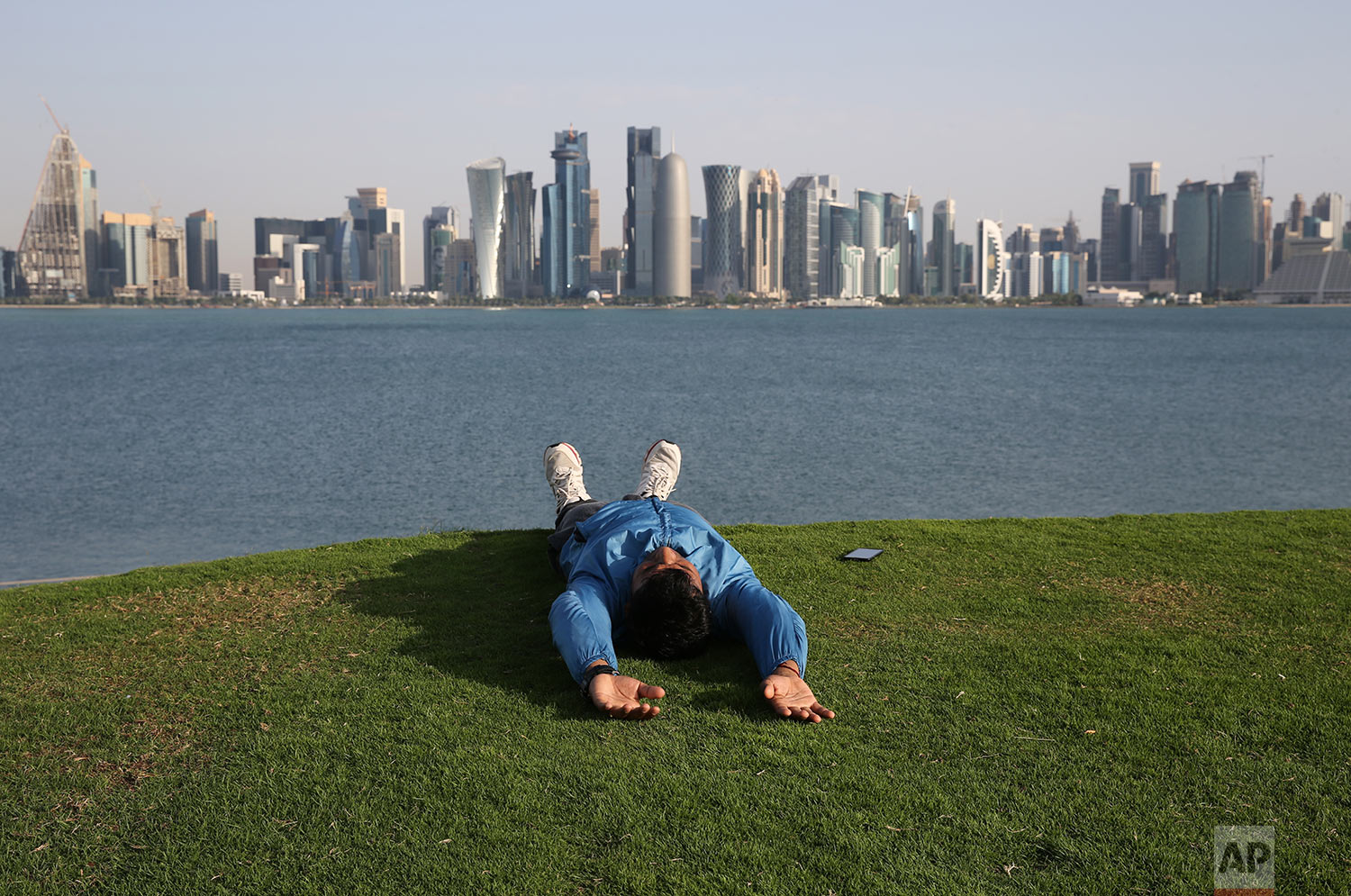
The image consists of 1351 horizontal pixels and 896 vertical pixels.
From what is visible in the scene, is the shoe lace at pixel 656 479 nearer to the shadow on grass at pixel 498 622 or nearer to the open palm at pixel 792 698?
the shadow on grass at pixel 498 622

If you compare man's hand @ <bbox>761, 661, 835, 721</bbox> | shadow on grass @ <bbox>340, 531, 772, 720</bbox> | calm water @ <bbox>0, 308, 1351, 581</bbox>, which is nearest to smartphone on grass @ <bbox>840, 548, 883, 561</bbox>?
shadow on grass @ <bbox>340, 531, 772, 720</bbox>

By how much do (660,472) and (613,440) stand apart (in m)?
21.0

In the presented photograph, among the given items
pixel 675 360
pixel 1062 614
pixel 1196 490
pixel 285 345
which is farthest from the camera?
pixel 285 345

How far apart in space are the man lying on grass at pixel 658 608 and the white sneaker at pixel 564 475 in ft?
4.58

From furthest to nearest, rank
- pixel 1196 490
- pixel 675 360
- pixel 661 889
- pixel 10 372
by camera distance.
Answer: pixel 675 360
pixel 10 372
pixel 1196 490
pixel 661 889

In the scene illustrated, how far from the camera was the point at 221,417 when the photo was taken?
34406mm

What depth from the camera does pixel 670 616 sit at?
18.6 ft

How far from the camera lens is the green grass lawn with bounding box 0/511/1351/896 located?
3736mm

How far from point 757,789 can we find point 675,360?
61.9 m

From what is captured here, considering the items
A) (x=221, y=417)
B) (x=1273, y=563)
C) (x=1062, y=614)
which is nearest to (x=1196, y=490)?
(x=1273, y=563)

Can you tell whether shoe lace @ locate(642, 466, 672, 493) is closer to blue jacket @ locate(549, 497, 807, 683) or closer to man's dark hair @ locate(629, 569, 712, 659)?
blue jacket @ locate(549, 497, 807, 683)

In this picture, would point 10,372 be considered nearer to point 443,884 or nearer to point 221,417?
point 221,417

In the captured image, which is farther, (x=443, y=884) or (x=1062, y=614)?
(x=1062, y=614)
